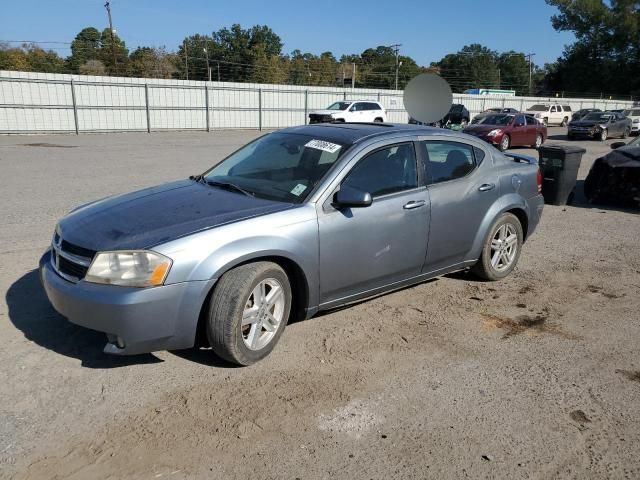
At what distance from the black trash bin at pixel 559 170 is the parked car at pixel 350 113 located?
57.8 ft

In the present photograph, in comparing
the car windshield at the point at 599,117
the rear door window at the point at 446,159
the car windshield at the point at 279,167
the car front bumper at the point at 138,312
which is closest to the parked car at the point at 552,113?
the car windshield at the point at 599,117

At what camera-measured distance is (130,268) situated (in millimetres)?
3324

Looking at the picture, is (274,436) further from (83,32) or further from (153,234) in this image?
(83,32)

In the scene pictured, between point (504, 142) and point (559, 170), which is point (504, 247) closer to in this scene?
point (559, 170)

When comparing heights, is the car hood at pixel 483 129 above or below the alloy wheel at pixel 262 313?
above

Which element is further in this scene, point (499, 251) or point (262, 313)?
point (499, 251)

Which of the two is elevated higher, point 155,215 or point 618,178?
point 155,215

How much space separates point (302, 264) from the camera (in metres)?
3.85

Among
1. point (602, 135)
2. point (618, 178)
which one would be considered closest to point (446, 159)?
point (618, 178)

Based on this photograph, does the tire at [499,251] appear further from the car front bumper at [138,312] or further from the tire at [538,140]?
the tire at [538,140]

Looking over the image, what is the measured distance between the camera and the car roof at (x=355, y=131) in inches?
179

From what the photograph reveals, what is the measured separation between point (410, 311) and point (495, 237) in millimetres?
1358

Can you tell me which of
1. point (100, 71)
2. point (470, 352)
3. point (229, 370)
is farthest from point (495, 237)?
point (100, 71)

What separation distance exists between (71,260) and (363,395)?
2062 mm
